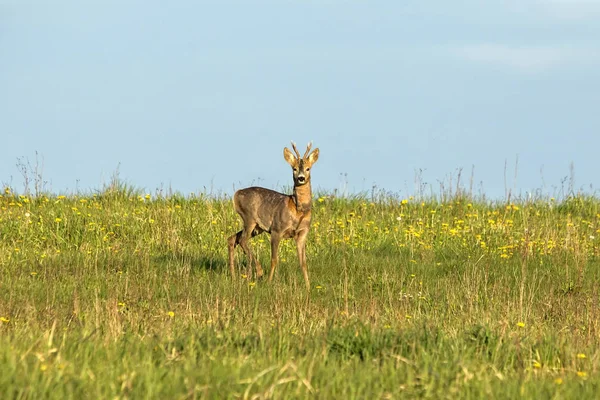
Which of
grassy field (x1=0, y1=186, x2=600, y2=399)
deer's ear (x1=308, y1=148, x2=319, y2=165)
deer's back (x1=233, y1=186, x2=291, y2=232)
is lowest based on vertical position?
grassy field (x1=0, y1=186, x2=600, y2=399)

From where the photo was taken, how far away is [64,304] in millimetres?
10086

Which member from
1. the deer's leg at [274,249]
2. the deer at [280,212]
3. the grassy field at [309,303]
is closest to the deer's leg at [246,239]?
the deer at [280,212]

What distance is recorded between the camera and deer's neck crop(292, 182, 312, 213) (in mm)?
12023

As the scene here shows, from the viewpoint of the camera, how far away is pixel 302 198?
12.0 metres

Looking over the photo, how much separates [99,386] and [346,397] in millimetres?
1390

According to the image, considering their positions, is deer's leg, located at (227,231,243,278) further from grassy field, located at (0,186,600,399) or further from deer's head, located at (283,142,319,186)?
deer's head, located at (283,142,319,186)

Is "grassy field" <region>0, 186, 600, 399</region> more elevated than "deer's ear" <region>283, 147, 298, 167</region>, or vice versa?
"deer's ear" <region>283, 147, 298, 167</region>

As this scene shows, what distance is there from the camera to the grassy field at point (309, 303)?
5324mm

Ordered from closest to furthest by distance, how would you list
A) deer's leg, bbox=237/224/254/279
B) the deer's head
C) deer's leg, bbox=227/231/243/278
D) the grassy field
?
the grassy field → the deer's head → deer's leg, bbox=227/231/243/278 → deer's leg, bbox=237/224/254/279

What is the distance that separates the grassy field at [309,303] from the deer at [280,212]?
0.44m

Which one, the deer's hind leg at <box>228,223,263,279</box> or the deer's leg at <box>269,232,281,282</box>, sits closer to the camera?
the deer's leg at <box>269,232,281,282</box>

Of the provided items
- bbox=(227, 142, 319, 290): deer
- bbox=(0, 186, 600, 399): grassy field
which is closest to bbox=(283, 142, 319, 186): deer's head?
bbox=(227, 142, 319, 290): deer

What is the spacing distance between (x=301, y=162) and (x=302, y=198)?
23.7 inches

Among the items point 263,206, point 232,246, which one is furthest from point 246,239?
point 263,206
